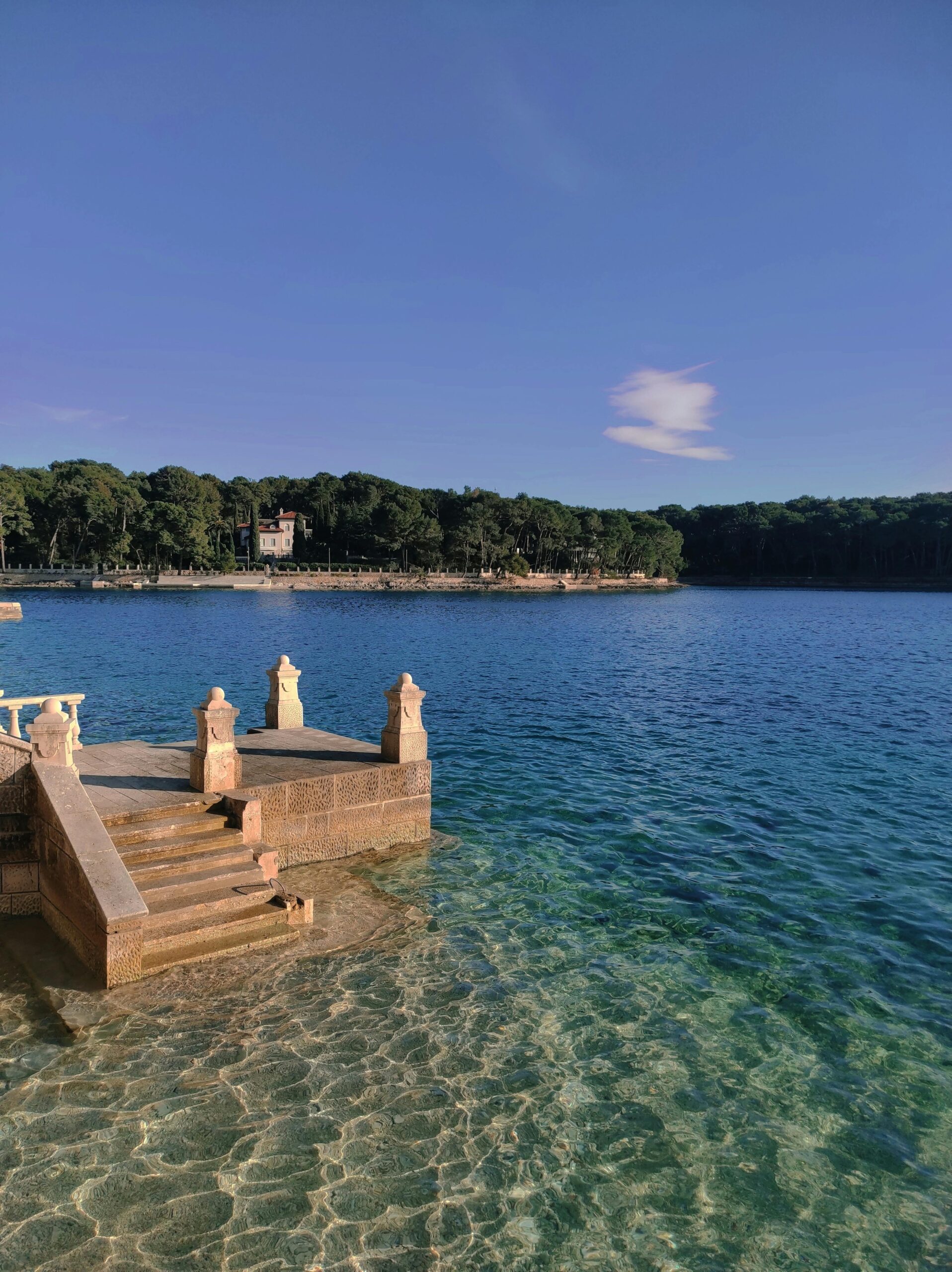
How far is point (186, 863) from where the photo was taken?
9.23 meters

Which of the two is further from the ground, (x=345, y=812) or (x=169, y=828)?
(x=169, y=828)

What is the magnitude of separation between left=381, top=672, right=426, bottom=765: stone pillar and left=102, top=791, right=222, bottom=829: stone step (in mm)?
2990

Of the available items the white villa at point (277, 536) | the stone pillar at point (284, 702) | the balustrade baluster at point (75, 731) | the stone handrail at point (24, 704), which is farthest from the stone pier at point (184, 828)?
the white villa at point (277, 536)

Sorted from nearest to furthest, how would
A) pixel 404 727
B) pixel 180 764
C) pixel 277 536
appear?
pixel 180 764 < pixel 404 727 < pixel 277 536

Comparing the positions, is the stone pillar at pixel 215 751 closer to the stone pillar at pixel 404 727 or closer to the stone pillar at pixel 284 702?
the stone pillar at pixel 404 727

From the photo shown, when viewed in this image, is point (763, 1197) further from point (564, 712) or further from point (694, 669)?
point (694, 669)

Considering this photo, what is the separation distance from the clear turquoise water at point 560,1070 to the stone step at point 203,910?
2.03ft

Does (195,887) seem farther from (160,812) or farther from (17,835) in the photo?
(17,835)

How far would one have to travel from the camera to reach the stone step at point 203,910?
8211 millimetres

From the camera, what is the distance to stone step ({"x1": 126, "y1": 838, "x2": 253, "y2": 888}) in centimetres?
888

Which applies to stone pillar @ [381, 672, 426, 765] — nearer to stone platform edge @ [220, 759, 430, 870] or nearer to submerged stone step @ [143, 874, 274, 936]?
stone platform edge @ [220, 759, 430, 870]

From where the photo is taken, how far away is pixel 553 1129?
6.01 meters

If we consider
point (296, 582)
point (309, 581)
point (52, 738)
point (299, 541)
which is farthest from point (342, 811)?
point (299, 541)

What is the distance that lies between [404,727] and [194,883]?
4.32 m
